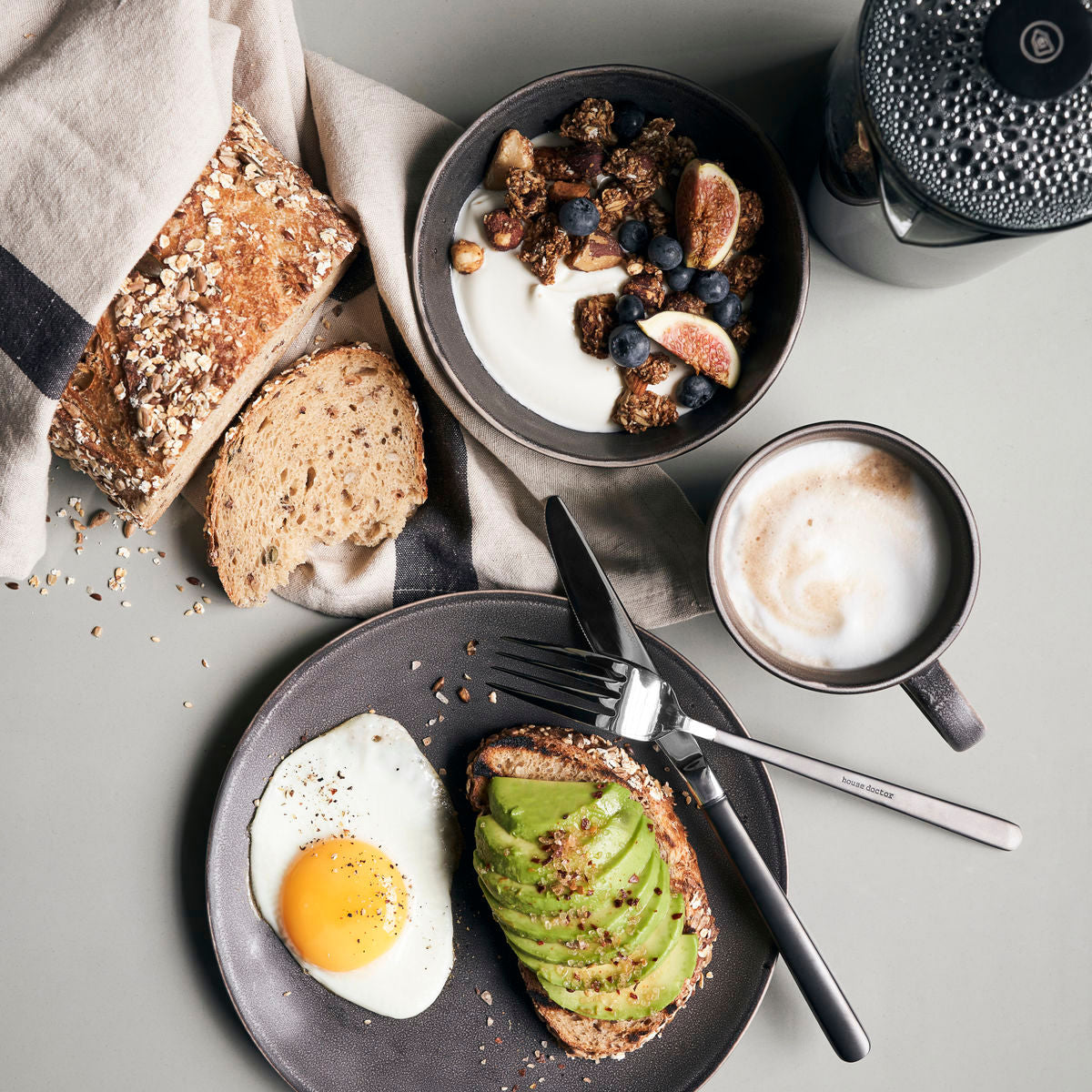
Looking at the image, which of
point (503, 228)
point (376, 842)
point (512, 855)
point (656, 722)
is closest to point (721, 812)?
point (656, 722)

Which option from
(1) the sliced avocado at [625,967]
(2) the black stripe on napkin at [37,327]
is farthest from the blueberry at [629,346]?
(1) the sliced avocado at [625,967]

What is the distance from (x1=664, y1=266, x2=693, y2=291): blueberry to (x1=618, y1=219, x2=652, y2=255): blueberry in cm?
9

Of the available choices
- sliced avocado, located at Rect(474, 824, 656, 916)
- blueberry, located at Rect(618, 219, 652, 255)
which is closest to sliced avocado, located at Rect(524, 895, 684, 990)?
sliced avocado, located at Rect(474, 824, 656, 916)

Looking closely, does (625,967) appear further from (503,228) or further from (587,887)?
(503,228)

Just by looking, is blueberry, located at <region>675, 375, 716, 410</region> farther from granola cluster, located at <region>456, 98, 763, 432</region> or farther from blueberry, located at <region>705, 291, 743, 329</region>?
blueberry, located at <region>705, 291, 743, 329</region>

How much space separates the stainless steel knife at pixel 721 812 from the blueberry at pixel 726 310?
1.81ft

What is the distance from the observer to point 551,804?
1898mm

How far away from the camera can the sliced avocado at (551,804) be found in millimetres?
1851

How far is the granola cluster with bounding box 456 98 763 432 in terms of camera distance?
190 centimetres

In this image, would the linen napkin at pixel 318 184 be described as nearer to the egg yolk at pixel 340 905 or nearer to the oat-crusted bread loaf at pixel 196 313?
the oat-crusted bread loaf at pixel 196 313

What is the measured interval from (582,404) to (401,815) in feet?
3.58

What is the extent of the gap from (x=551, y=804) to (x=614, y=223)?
1319mm

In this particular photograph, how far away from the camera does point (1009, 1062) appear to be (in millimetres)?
2230

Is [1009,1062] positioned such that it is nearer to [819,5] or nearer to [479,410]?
[479,410]
